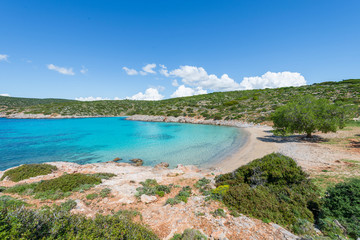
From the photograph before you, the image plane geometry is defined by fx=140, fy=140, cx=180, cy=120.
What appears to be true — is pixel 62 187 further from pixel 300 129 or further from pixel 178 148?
pixel 300 129

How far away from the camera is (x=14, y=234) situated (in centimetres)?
312

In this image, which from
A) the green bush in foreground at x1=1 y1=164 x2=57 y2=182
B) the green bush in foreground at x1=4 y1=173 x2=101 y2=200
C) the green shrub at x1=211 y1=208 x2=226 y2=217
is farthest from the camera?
the green bush in foreground at x1=1 y1=164 x2=57 y2=182

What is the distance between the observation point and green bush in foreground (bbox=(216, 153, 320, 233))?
6449 mm

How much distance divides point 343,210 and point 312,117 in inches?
785

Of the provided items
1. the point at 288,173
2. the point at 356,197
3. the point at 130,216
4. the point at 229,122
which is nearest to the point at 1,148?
the point at 130,216

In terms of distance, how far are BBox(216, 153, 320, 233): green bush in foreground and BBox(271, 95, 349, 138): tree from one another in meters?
16.1

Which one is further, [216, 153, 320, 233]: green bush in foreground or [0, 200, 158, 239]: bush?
[216, 153, 320, 233]: green bush in foreground

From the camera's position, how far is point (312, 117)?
2073cm

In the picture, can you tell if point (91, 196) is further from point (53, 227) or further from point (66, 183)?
point (53, 227)

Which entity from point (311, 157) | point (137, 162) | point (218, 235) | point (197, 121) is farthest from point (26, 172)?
point (197, 121)

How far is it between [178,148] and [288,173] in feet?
54.2

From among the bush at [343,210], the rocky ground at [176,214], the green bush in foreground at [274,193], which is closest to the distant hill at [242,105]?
the green bush in foreground at [274,193]

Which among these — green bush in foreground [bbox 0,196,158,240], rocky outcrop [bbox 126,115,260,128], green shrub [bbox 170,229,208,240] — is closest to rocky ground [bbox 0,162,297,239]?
green shrub [bbox 170,229,208,240]

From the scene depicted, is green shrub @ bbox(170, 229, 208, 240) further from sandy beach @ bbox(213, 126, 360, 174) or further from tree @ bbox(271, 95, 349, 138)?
tree @ bbox(271, 95, 349, 138)
